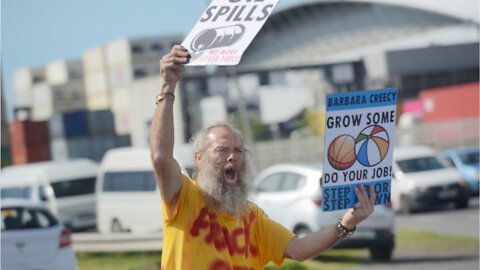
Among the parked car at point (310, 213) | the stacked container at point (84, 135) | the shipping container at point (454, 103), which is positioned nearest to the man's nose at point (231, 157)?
the parked car at point (310, 213)

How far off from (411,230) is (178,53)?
14486 millimetres

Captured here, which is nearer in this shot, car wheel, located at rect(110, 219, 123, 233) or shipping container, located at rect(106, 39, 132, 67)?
car wheel, located at rect(110, 219, 123, 233)

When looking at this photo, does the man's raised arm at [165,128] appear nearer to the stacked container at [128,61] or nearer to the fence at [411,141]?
the fence at [411,141]

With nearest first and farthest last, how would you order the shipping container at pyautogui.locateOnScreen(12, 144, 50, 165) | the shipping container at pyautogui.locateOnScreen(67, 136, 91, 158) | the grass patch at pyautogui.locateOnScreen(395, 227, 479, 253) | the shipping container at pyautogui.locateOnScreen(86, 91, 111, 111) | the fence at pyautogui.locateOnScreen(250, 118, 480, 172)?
1. the grass patch at pyautogui.locateOnScreen(395, 227, 479, 253)
2. the fence at pyautogui.locateOnScreen(250, 118, 480, 172)
3. the shipping container at pyautogui.locateOnScreen(12, 144, 50, 165)
4. the shipping container at pyautogui.locateOnScreen(67, 136, 91, 158)
5. the shipping container at pyautogui.locateOnScreen(86, 91, 111, 111)

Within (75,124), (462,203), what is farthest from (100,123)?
(462,203)

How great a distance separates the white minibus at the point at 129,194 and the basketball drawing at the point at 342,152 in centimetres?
1355

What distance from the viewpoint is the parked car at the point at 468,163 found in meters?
22.7

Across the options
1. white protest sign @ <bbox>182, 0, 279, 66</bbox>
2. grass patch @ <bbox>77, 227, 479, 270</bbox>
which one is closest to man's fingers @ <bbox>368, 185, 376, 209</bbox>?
white protest sign @ <bbox>182, 0, 279, 66</bbox>

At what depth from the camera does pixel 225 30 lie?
11.2ft

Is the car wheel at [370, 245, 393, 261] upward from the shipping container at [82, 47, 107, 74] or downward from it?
downward

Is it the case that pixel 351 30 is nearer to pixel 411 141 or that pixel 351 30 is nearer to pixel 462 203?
pixel 411 141

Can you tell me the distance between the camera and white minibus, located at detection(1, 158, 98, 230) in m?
22.3

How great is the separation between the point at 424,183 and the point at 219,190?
17.4m

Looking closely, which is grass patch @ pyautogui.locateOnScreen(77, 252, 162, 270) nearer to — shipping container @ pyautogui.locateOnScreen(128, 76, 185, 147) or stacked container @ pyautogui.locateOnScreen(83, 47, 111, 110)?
shipping container @ pyautogui.locateOnScreen(128, 76, 185, 147)
